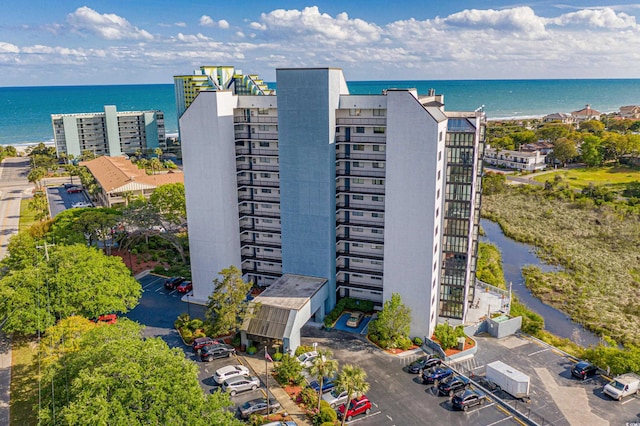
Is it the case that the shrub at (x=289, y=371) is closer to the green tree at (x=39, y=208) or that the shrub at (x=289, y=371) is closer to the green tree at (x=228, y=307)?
the green tree at (x=228, y=307)

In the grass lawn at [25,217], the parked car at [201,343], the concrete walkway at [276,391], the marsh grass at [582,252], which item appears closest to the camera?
the concrete walkway at [276,391]

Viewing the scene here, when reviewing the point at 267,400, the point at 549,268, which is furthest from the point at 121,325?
the point at 549,268

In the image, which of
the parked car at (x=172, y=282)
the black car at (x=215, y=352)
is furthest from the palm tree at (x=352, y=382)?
the parked car at (x=172, y=282)

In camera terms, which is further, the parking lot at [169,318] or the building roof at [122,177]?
the building roof at [122,177]

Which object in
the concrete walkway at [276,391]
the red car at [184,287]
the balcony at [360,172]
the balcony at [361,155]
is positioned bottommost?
the concrete walkway at [276,391]

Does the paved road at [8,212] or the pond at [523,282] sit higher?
the paved road at [8,212]

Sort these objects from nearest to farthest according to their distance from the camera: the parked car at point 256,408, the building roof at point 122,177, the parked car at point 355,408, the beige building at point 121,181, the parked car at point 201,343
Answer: the parked car at point 256,408 < the parked car at point 355,408 < the parked car at point 201,343 < the beige building at point 121,181 < the building roof at point 122,177
